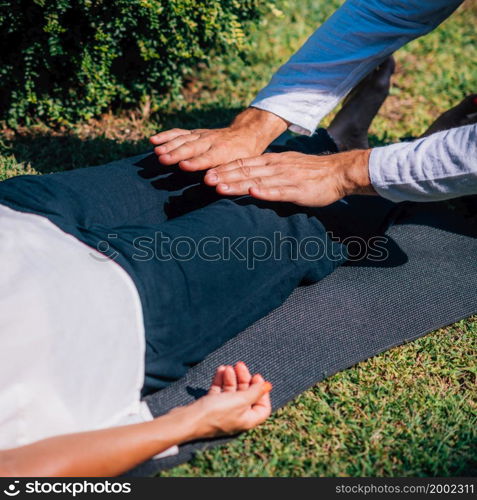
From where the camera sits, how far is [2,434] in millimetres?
1550

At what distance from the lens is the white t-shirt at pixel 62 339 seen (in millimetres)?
1553

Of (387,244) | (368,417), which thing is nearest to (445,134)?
(387,244)

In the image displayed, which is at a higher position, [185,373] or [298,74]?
[298,74]

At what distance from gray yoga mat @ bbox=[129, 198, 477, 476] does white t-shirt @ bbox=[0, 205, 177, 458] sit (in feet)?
0.93

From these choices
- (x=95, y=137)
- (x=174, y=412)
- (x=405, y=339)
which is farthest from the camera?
(x=95, y=137)

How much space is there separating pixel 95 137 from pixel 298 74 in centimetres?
161

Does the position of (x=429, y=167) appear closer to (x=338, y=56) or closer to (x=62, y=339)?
(x=338, y=56)

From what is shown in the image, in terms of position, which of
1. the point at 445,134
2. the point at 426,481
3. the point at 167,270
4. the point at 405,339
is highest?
the point at 445,134

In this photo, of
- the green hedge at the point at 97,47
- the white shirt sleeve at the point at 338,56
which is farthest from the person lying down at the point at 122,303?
the green hedge at the point at 97,47

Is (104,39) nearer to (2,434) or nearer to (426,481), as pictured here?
(2,434)

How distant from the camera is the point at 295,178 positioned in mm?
2232

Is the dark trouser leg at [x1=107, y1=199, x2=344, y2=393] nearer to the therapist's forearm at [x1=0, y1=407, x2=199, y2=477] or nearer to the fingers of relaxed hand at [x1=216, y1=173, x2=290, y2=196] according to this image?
the fingers of relaxed hand at [x1=216, y1=173, x2=290, y2=196]

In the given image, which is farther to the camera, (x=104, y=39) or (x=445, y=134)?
(x=104, y=39)

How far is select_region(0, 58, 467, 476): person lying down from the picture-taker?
155cm
